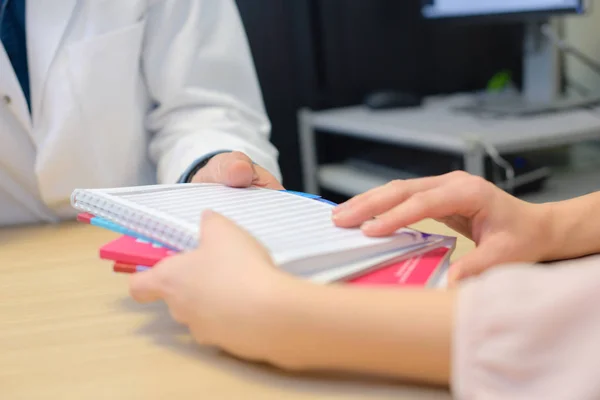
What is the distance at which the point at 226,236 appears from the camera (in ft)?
1.59

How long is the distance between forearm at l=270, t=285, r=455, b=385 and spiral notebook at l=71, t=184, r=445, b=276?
7cm

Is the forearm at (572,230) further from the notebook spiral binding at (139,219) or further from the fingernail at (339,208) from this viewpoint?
the notebook spiral binding at (139,219)

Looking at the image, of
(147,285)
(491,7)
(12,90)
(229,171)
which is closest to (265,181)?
(229,171)

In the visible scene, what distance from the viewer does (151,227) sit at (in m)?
0.55

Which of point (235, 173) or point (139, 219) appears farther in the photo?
point (235, 173)

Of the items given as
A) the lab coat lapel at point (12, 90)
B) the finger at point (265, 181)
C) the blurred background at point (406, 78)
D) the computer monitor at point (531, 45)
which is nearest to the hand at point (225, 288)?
the finger at point (265, 181)

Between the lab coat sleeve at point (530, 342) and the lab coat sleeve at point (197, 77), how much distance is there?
1.86 feet

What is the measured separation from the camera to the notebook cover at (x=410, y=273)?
0.49 metres

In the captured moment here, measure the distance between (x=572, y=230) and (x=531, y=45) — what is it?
50.1 inches

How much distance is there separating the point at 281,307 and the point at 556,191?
1.14 meters

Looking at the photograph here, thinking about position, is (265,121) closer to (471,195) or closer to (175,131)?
(175,131)

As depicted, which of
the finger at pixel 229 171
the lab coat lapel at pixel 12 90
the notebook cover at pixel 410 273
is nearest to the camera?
the notebook cover at pixel 410 273

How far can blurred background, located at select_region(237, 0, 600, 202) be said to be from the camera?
5.29ft

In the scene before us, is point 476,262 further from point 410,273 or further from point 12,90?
point 12,90
